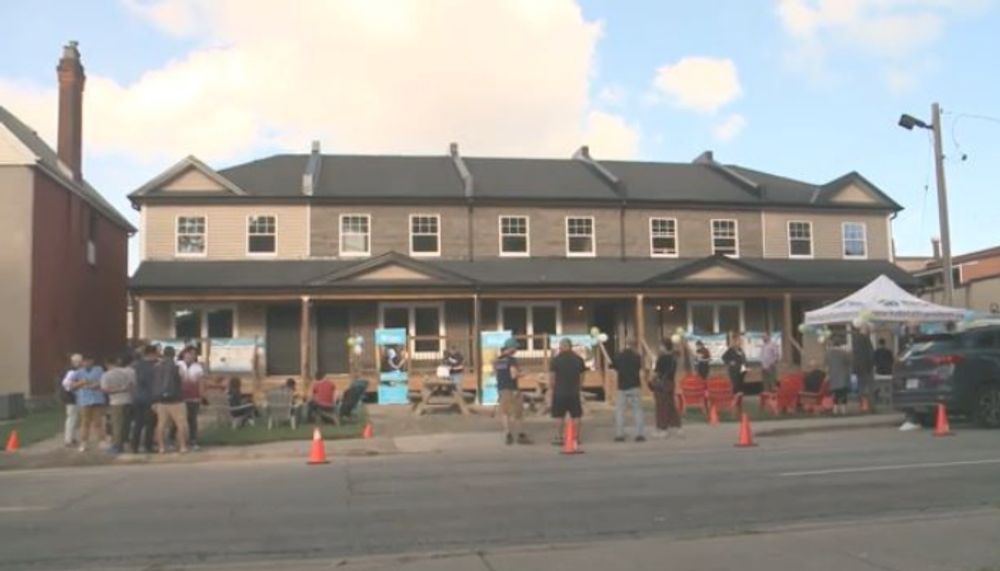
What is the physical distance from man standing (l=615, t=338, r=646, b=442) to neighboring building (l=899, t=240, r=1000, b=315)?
30.9 m

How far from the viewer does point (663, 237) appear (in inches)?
1228

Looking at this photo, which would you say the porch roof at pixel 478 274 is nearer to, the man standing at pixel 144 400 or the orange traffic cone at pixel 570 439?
the man standing at pixel 144 400

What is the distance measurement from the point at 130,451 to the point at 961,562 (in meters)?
13.9

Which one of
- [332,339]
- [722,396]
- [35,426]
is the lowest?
[35,426]

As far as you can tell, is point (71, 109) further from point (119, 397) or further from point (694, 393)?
point (694, 393)

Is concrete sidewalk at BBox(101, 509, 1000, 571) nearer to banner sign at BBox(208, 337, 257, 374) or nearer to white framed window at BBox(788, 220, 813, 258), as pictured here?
banner sign at BBox(208, 337, 257, 374)

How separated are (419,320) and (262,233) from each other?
17.6 feet

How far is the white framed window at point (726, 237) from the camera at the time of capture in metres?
31.4

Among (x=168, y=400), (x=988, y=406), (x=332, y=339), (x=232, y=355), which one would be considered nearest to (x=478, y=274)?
(x=332, y=339)

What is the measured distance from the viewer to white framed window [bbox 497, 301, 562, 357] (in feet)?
97.3

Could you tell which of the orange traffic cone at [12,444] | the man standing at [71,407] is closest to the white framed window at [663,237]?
the man standing at [71,407]

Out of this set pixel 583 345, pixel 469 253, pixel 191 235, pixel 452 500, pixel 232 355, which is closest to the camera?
pixel 452 500

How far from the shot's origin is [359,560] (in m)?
7.60

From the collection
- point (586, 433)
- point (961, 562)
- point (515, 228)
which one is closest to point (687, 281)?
point (515, 228)
